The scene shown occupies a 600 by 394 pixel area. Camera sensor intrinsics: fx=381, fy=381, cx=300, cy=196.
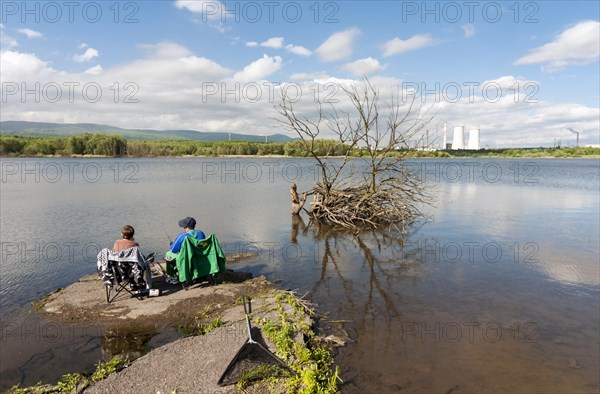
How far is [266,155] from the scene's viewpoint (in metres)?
121

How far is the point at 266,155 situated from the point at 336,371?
117 metres

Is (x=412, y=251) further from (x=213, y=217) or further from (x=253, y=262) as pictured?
(x=213, y=217)

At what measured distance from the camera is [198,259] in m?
9.09

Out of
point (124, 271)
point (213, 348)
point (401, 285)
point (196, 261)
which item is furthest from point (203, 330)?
point (401, 285)

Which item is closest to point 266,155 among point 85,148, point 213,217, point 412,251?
point 85,148

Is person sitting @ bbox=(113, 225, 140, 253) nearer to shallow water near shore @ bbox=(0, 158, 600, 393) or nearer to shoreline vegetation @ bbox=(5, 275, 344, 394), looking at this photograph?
shoreline vegetation @ bbox=(5, 275, 344, 394)

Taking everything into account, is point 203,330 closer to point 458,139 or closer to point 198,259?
point 198,259

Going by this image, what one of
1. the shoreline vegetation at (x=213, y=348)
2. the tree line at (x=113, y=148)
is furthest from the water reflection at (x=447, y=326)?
the tree line at (x=113, y=148)

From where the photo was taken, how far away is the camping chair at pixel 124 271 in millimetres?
7977

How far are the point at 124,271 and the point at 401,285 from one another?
6.78 metres

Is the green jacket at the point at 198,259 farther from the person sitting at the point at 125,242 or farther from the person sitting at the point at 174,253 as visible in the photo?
the person sitting at the point at 125,242

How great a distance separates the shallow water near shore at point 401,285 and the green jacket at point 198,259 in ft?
6.16

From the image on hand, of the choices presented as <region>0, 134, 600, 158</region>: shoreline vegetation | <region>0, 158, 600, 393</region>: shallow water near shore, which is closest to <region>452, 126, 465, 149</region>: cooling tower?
<region>0, 134, 600, 158</region>: shoreline vegetation

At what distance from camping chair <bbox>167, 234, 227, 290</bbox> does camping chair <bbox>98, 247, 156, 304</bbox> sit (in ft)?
2.40
